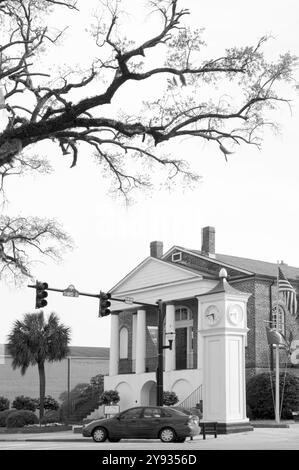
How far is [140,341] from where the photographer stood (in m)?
47.4

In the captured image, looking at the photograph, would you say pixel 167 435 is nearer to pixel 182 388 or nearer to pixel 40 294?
pixel 40 294

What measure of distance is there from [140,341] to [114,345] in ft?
11.3

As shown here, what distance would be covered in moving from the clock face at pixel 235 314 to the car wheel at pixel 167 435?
5770 mm

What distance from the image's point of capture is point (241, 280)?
43.1 metres

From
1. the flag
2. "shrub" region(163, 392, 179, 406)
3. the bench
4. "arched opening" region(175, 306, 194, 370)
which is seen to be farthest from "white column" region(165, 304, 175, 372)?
the bench

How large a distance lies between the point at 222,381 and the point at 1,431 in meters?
17.2

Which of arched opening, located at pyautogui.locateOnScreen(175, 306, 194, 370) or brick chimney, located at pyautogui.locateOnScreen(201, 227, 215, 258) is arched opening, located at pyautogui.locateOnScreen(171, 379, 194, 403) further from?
brick chimney, located at pyautogui.locateOnScreen(201, 227, 215, 258)

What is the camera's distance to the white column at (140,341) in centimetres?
4703

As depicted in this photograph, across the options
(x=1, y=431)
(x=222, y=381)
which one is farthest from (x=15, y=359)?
(x=222, y=381)

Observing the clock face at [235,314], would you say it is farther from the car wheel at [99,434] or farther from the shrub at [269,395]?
the shrub at [269,395]

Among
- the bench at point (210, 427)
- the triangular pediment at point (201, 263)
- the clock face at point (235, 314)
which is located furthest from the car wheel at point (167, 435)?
the triangular pediment at point (201, 263)

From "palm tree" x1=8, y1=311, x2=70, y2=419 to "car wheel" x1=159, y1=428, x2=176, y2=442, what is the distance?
968 inches

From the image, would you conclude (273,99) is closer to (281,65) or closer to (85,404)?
(281,65)

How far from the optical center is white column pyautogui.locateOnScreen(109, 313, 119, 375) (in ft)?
163
